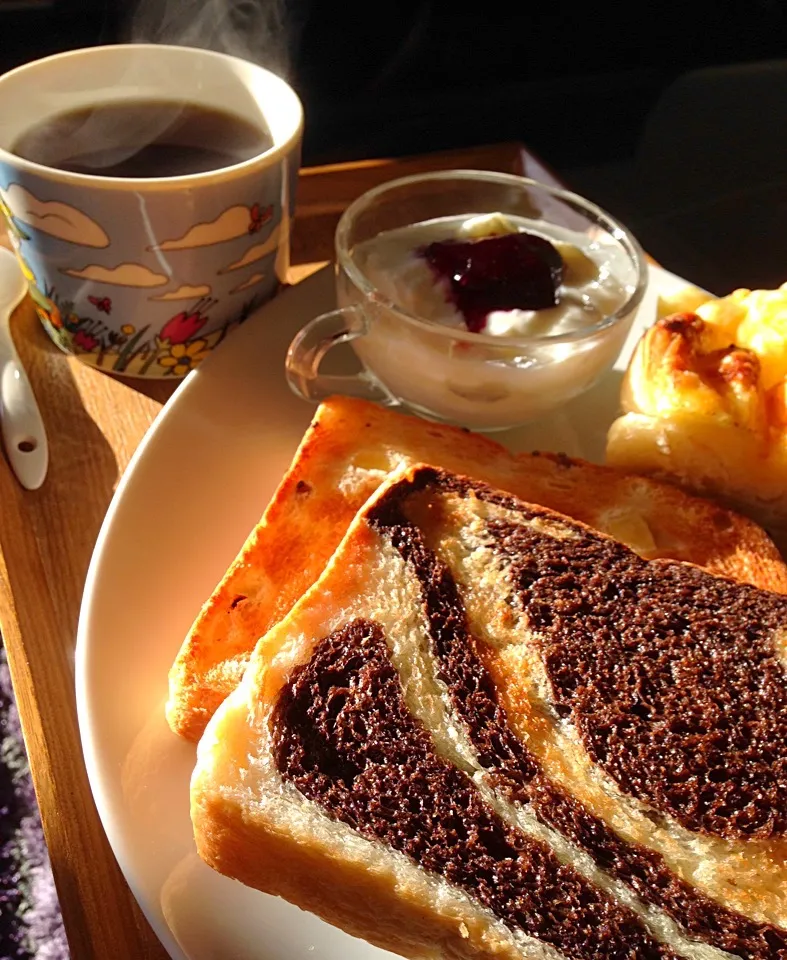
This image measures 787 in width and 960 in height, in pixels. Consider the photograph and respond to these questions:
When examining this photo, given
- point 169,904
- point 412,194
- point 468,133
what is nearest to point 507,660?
point 169,904

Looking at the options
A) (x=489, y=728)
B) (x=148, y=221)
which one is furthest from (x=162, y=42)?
(x=489, y=728)

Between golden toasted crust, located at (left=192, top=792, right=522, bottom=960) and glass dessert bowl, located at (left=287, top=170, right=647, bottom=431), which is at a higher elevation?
glass dessert bowl, located at (left=287, top=170, right=647, bottom=431)


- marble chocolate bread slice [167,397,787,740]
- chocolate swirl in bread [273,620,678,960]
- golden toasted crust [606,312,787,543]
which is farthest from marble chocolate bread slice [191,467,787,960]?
golden toasted crust [606,312,787,543]

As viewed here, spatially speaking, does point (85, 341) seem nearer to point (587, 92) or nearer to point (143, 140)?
point (143, 140)

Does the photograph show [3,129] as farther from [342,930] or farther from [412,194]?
[342,930]

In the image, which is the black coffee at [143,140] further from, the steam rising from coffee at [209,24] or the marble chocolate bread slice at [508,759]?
the marble chocolate bread slice at [508,759]

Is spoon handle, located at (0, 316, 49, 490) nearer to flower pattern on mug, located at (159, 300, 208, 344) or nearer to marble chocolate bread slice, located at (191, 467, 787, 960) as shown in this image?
flower pattern on mug, located at (159, 300, 208, 344)
